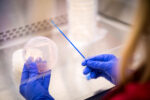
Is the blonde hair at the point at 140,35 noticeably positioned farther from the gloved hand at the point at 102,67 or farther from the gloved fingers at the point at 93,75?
the gloved fingers at the point at 93,75

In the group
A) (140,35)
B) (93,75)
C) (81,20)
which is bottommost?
(93,75)

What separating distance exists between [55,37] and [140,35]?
30.1 inches

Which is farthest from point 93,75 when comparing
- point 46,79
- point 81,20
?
point 81,20

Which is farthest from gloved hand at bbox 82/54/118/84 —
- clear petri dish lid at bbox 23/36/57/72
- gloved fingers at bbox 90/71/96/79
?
clear petri dish lid at bbox 23/36/57/72

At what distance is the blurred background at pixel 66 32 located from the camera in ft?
2.87

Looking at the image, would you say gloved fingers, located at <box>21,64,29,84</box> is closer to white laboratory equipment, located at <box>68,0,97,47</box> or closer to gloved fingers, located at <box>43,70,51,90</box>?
gloved fingers, located at <box>43,70,51,90</box>

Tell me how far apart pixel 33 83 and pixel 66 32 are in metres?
0.48

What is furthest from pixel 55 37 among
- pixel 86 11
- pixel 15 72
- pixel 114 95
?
pixel 114 95

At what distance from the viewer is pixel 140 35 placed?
1.35 feet

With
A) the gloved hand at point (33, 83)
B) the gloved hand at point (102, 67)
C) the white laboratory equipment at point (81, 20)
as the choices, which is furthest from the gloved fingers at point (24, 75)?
the white laboratory equipment at point (81, 20)

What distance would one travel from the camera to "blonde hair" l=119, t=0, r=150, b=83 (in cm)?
40

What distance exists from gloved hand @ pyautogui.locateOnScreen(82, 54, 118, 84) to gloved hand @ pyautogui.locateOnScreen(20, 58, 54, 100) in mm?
176

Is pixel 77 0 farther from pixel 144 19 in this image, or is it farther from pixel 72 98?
pixel 144 19

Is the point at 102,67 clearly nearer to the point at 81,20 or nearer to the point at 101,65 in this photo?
the point at 101,65
